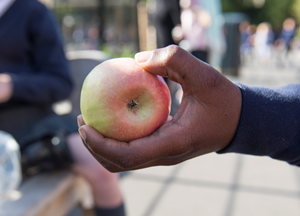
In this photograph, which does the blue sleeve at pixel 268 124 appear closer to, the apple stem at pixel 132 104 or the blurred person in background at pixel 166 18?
the apple stem at pixel 132 104

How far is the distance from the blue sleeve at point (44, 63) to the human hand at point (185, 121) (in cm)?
100

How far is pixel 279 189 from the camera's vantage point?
2.54 m

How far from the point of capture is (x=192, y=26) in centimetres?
332

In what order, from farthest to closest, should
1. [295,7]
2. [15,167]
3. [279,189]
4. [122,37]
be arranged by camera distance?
[295,7] < [122,37] < [279,189] < [15,167]

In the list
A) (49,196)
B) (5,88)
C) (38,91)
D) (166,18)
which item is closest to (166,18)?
(166,18)

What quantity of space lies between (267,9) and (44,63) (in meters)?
34.5

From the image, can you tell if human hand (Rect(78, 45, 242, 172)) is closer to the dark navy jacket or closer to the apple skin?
the apple skin

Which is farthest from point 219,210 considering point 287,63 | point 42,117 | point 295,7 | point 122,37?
point 295,7

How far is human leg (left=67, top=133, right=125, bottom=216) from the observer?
5.06ft

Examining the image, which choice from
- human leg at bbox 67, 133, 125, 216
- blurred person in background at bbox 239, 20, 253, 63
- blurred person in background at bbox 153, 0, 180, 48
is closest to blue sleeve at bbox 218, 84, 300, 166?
human leg at bbox 67, 133, 125, 216

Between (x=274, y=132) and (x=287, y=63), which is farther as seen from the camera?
(x=287, y=63)

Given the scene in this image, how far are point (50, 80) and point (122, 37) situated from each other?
17.2 meters

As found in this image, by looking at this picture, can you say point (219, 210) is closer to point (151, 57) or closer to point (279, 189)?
point (279, 189)

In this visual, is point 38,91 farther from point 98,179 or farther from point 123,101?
point 123,101
